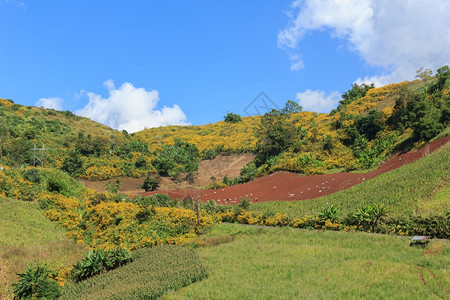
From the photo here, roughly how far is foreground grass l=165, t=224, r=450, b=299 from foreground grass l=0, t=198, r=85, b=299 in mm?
7825

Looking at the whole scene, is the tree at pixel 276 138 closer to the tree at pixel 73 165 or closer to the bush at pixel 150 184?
the bush at pixel 150 184

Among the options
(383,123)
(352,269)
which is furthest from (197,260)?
(383,123)

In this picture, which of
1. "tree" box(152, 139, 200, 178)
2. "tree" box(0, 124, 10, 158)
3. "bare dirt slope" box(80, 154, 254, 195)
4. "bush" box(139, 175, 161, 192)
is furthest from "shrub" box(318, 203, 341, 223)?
"tree" box(0, 124, 10, 158)

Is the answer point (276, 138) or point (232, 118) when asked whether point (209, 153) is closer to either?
point (276, 138)

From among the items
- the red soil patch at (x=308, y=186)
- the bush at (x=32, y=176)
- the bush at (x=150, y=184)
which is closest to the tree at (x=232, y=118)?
→ the bush at (x=150, y=184)

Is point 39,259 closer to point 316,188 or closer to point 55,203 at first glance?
point 55,203

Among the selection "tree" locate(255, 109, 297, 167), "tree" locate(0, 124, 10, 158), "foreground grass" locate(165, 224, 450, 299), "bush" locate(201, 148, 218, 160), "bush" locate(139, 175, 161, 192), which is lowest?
"foreground grass" locate(165, 224, 450, 299)

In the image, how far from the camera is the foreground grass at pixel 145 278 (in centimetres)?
1389

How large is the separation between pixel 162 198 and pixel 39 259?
14.5 metres

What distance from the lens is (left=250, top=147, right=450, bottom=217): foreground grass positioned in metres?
21.3

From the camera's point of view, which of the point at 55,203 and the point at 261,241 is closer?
the point at 261,241

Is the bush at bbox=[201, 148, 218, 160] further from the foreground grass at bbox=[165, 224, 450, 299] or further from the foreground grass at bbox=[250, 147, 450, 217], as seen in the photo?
the foreground grass at bbox=[165, 224, 450, 299]

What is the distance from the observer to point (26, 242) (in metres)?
21.3

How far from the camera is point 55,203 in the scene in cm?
2956
